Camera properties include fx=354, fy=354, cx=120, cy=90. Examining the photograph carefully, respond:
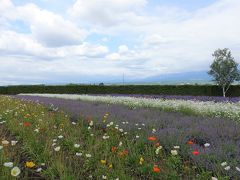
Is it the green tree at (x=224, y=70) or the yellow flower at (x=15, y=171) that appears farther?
the green tree at (x=224, y=70)

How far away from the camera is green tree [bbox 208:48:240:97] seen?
28078 mm

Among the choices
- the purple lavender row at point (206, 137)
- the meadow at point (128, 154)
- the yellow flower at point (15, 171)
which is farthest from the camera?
the purple lavender row at point (206, 137)

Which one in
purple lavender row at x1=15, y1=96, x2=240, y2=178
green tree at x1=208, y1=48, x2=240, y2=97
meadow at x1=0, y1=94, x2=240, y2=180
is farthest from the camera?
green tree at x1=208, y1=48, x2=240, y2=97

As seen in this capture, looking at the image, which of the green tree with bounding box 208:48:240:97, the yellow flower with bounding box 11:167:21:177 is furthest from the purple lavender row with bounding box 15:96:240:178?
the green tree with bounding box 208:48:240:97

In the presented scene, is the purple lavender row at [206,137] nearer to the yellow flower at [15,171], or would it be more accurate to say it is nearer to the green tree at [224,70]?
the yellow flower at [15,171]

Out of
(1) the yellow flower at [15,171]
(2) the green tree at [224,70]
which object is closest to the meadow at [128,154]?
(1) the yellow flower at [15,171]

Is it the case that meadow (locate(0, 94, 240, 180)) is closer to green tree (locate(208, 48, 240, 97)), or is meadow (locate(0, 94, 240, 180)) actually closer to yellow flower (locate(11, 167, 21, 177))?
yellow flower (locate(11, 167, 21, 177))

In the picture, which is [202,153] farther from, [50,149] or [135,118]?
[135,118]

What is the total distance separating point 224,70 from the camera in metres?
28.4

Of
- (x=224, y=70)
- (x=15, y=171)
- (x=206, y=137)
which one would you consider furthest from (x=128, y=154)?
(x=224, y=70)

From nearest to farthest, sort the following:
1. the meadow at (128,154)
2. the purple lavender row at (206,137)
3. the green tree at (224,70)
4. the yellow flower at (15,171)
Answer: the yellow flower at (15,171) < the meadow at (128,154) < the purple lavender row at (206,137) < the green tree at (224,70)

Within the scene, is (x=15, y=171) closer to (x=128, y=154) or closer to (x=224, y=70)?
(x=128, y=154)

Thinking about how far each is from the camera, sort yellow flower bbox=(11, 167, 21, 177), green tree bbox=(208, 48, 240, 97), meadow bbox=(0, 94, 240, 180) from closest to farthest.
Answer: yellow flower bbox=(11, 167, 21, 177) < meadow bbox=(0, 94, 240, 180) < green tree bbox=(208, 48, 240, 97)

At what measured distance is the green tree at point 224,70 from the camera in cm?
2808
